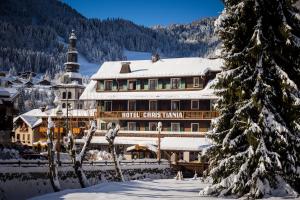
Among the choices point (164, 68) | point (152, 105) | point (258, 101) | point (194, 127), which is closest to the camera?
point (258, 101)

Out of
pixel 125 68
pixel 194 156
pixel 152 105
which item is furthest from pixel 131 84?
pixel 194 156

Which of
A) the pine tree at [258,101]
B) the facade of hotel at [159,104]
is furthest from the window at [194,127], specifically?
the pine tree at [258,101]

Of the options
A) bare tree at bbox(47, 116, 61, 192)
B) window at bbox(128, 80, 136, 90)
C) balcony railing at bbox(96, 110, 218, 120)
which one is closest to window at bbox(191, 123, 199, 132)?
balcony railing at bbox(96, 110, 218, 120)

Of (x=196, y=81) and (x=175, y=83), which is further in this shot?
(x=175, y=83)

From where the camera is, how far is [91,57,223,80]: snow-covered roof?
2373 inches

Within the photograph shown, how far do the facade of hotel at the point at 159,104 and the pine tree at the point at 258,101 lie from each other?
29.0 metres

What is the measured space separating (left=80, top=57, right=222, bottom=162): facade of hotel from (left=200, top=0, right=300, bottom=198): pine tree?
2901 centimetres

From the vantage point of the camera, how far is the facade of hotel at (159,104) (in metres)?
57.3

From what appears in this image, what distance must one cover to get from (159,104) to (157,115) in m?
1.63

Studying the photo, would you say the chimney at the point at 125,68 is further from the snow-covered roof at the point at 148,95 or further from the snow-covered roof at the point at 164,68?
the snow-covered roof at the point at 148,95

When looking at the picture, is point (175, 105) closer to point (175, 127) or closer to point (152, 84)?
point (175, 127)

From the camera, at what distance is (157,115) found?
59.9 metres

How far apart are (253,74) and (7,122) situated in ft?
97.0

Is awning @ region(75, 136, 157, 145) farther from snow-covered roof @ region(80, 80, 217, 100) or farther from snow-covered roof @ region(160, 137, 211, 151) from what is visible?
snow-covered roof @ region(80, 80, 217, 100)
